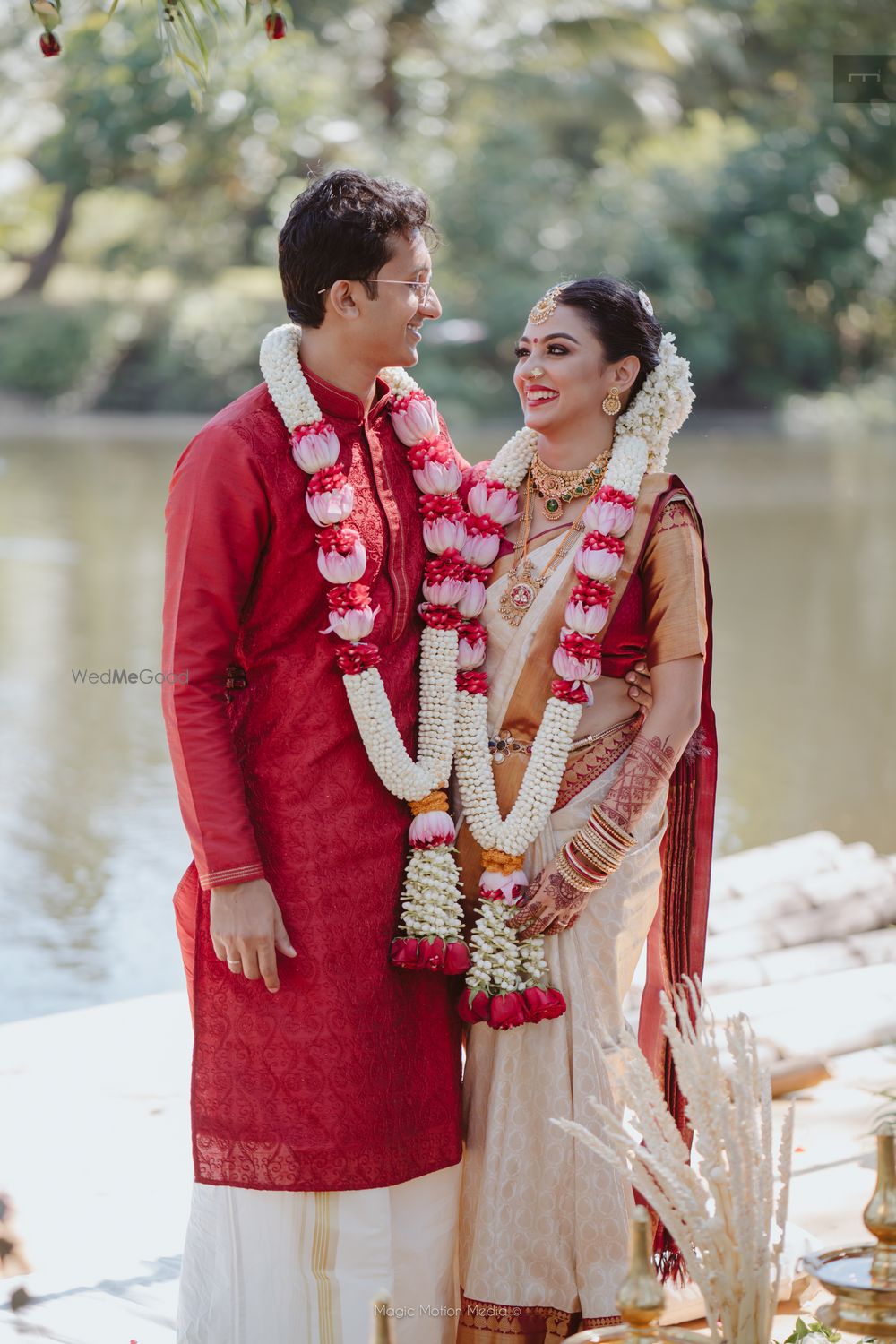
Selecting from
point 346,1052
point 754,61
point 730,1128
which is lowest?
point 730,1128

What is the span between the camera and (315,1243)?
2367mm

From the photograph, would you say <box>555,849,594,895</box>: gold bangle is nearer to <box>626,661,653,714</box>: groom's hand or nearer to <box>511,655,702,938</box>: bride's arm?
<box>511,655,702,938</box>: bride's arm

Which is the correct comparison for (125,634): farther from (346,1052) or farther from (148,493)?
(346,1052)

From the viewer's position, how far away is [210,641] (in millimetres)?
2258

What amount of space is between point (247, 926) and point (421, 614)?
0.56 meters

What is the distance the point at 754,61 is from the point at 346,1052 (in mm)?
30511

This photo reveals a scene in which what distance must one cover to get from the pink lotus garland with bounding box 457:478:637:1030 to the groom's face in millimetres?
389

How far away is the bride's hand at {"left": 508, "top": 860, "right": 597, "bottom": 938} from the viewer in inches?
95.4

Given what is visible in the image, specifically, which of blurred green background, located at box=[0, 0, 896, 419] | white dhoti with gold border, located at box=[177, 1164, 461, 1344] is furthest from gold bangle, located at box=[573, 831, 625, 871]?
blurred green background, located at box=[0, 0, 896, 419]

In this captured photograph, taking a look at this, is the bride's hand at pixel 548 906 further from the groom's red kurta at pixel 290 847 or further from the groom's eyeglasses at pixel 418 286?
the groom's eyeglasses at pixel 418 286

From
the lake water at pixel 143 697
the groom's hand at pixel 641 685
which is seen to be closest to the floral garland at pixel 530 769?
the groom's hand at pixel 641 685

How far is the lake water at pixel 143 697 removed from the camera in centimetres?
598

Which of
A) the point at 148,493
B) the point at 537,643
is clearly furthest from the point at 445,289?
the point at 537,643

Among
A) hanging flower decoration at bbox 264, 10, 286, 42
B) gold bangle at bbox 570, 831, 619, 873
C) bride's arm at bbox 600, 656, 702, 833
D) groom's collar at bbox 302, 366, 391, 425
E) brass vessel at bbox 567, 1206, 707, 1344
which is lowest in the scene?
brass vessel at bbox 567, 1206, 707, 1344
